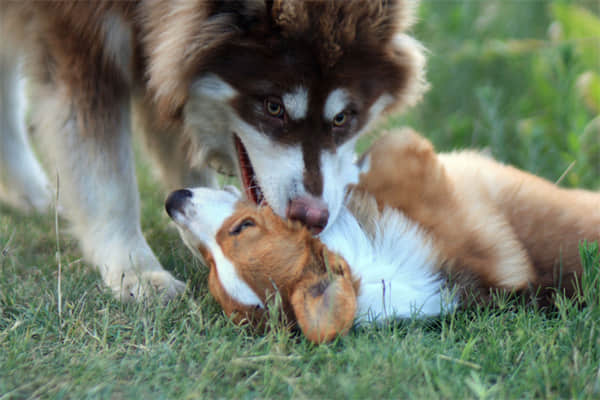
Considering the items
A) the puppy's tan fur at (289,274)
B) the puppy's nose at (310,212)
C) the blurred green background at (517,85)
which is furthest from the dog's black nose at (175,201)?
the blurred green background at (517,85)

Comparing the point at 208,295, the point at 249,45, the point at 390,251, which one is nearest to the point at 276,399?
the point at 208,295

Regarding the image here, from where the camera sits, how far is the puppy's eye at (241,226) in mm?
2152

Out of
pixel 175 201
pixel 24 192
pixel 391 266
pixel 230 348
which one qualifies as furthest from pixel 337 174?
pixel 24 192

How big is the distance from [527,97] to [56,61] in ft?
12.9

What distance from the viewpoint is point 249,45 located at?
2.28 meters

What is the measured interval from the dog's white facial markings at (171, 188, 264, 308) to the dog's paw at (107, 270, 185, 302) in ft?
0.58

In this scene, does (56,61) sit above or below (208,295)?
above

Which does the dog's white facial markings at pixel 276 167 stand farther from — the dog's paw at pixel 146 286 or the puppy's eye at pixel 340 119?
the dog's paw at pixel 146 286

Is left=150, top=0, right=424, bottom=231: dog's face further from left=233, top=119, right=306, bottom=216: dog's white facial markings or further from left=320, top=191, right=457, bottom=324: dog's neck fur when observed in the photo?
left=320, top=191, right=457, bottom=324: dog's neck fur

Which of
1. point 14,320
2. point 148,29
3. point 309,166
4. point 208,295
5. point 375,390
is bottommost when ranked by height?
point 14,320

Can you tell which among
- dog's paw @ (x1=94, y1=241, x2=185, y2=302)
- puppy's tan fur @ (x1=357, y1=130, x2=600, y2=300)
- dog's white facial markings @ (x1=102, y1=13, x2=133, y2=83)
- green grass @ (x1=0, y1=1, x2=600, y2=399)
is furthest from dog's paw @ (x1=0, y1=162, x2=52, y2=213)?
puppy's tan fur @ (x1=357, y1=130, x2=600, y2=300)

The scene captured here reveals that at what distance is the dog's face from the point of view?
2.23 meters

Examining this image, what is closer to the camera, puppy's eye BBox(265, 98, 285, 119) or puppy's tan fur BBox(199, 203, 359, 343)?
puppy's tan fur BBox(199, 203, 359, 343)

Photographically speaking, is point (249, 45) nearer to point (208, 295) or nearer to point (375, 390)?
point (208, 295)
